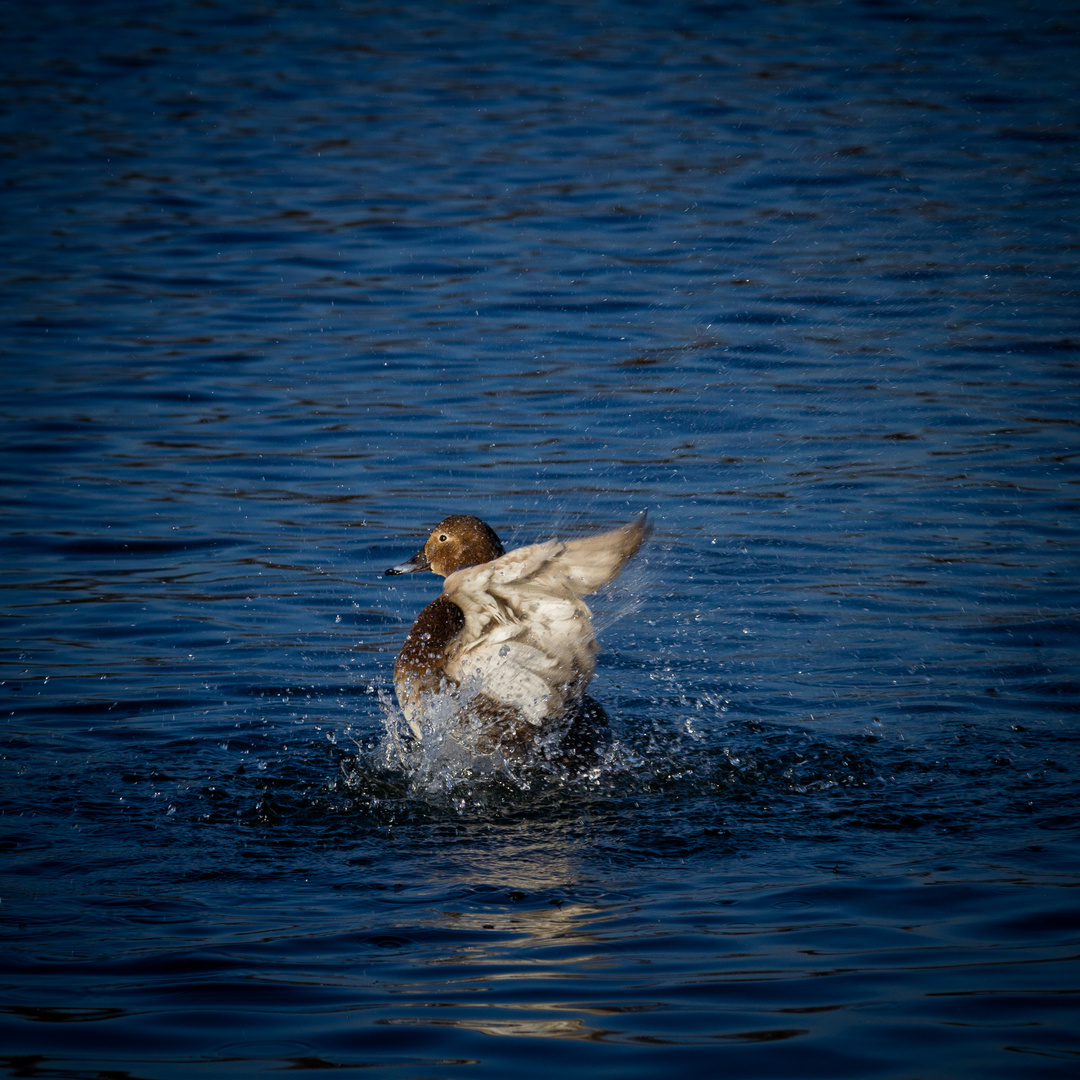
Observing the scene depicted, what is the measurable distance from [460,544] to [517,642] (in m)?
0.99

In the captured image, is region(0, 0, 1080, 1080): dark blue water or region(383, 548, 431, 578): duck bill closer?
region(0, 0, 1080, 1080): dark blue water

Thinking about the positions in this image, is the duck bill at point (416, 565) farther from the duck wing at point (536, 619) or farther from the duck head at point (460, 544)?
the duck wing at point (536, 619)

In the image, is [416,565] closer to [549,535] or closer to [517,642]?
[517,642]

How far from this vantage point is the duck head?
19.2ft

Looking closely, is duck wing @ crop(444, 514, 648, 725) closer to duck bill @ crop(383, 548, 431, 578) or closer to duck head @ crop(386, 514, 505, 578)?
duck head @ crop(386, 514, 505, 578)

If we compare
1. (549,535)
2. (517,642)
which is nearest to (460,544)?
(517,642)

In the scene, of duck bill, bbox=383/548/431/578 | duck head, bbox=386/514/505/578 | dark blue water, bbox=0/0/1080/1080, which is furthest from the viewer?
duck bill, bbox=383/548/431/578

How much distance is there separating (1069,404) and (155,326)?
6632mm

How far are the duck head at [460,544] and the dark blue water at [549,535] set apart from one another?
574 millimetres

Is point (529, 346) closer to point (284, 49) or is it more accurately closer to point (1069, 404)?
point (1069, 404)

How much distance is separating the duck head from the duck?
1.65 feet

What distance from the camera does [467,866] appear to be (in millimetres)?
4234

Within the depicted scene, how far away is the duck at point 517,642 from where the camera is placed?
477 cm

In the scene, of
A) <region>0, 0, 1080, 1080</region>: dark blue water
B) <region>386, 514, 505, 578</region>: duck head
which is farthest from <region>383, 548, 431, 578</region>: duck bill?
<region>0, 0, 1080, 1080</region>: dark blue water
